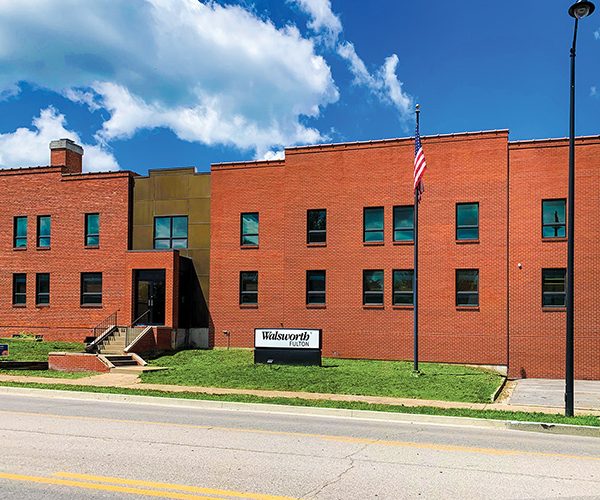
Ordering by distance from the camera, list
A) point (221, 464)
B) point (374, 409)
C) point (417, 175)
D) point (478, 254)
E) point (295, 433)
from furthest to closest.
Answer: point (478, 254), point (417, 175), point (374, 409), point (295, 433), point (221, 464)

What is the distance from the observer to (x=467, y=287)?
Result: 26781mm

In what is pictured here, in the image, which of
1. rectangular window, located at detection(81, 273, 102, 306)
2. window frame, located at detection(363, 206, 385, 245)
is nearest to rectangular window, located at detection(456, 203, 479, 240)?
window frame, located at detection(363, 206, 385, 245)

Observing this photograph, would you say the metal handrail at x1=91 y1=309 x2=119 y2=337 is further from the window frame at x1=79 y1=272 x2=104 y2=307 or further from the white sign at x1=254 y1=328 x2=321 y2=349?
the white sign at x1=254 y1=328 x2=321 y2=349

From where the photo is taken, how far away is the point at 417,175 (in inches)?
844

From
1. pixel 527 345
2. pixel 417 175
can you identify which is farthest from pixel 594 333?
pixel 417 175

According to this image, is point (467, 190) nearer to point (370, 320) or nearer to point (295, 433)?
point (370, 320)

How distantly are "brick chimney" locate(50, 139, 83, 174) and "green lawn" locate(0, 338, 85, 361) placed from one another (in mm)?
9102

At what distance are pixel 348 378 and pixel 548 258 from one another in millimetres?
10062

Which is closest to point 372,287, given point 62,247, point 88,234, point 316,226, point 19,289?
A: point 316,226

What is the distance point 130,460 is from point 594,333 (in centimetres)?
2059

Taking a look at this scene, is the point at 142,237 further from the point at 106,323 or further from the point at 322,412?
the point at 322,412

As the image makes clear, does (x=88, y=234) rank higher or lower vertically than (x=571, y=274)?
higher

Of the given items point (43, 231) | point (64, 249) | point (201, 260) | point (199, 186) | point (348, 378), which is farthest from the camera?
point (43, 231)

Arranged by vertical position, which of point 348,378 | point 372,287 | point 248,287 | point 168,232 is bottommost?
point 348,378
